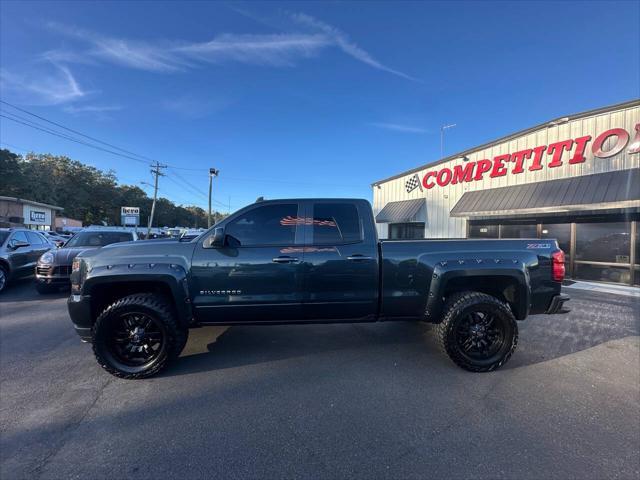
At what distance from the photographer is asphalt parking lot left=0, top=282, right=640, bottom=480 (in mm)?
2189

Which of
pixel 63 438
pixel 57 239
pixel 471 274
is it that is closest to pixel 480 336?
pixel 471 274

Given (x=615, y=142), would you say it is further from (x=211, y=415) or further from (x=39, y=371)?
(x=39, y=371)

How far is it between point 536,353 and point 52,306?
901 centimetres

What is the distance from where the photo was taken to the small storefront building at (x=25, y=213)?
2427 centimetres

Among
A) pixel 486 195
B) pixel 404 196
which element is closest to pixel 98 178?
pixel 404 196

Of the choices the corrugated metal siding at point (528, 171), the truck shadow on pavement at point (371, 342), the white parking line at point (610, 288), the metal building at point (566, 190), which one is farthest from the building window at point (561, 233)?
the truck shadow on pavement at point (371, 342)

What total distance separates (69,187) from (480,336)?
218ft

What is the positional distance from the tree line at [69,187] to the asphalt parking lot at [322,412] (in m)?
43.4

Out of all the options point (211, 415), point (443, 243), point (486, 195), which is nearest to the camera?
point (211, 415)

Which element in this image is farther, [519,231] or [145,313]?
[519,231]

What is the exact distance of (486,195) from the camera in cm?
1271

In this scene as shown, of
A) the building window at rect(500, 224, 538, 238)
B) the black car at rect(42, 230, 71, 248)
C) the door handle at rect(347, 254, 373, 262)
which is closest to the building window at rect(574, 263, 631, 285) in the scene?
the building window at rect(500, 224, 538, 238)

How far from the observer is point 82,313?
3475 millimetres

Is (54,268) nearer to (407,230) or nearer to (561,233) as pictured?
(407,230)
